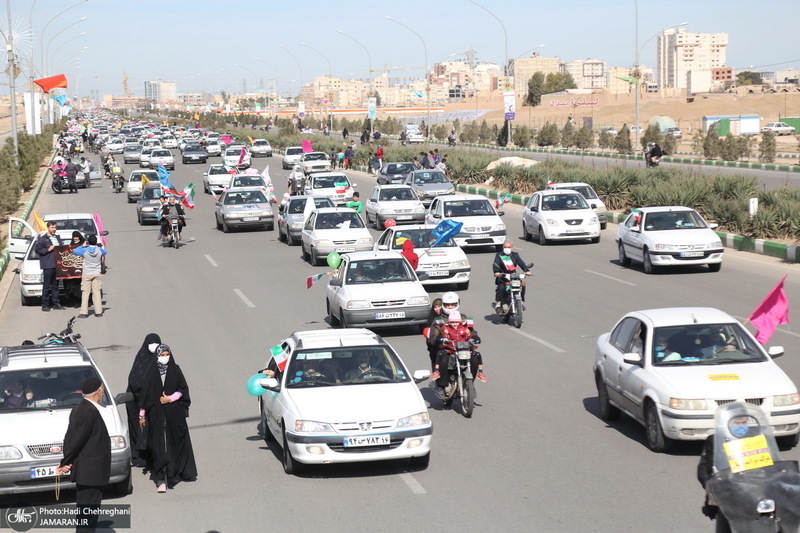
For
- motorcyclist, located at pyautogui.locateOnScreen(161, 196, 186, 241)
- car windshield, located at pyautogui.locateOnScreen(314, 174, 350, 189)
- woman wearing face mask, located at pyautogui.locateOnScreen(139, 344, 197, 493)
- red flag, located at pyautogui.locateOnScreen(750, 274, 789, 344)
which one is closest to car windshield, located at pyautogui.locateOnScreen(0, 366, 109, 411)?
woman wearing face mask, located at pyautogui.locateOnScreen(139, 344, 197, 493)

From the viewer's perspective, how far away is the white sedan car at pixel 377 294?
60.2 ft

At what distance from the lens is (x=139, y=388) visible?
34.4 ft

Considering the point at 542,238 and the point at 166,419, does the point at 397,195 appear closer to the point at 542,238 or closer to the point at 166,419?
the point at 542,238

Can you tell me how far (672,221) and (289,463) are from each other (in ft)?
56.2

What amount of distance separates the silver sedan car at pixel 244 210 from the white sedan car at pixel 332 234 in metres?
7.66

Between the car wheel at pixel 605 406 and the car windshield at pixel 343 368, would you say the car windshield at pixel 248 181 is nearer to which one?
the car wheel at pixel 605 406

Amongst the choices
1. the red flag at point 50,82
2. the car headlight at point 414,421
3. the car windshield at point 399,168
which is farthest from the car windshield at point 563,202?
the red flag at point 50,82

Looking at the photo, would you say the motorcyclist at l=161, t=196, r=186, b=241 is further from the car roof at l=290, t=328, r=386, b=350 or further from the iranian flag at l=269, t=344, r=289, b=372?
the iranian flag at l=269, t=344, r=289, b=372

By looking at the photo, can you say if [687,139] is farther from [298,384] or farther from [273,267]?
[298,384]

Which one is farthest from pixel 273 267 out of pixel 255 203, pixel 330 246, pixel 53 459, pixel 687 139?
pixel 687 139

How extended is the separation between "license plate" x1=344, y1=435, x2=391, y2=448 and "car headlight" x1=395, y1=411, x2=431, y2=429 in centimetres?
19

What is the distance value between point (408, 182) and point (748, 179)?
14.2 metres

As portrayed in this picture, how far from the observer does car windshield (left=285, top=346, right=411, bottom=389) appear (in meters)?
11.1

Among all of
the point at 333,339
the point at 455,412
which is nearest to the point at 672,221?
the point at 455,412
